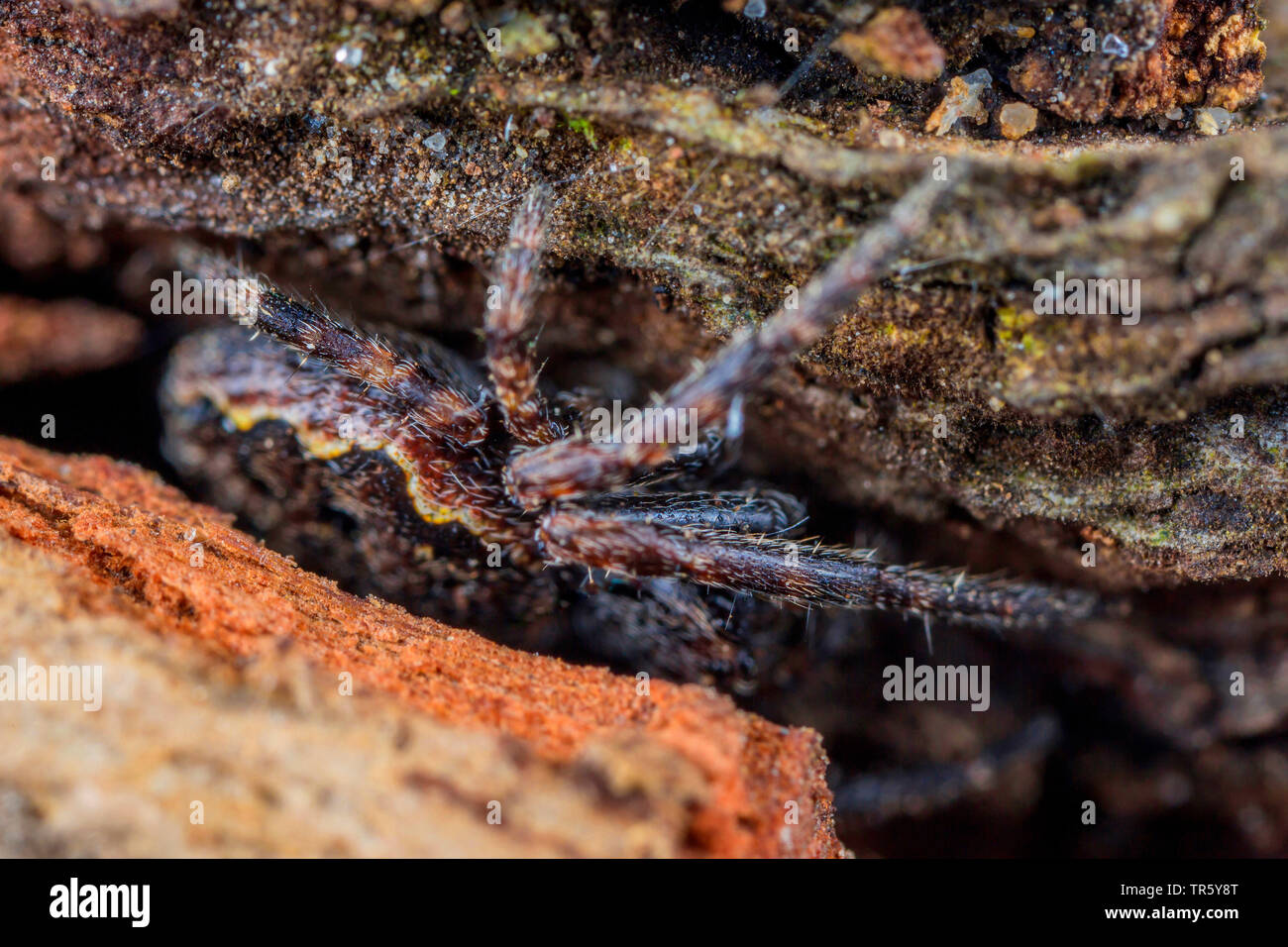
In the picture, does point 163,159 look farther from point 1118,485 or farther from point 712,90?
point 1118,485

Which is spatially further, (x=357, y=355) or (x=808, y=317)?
(x=357, y=355)

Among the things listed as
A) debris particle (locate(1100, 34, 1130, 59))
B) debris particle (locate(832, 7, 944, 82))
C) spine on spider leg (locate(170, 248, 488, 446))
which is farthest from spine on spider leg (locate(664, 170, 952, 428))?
spine on spider leg (locate(170, 248, 488, 446))

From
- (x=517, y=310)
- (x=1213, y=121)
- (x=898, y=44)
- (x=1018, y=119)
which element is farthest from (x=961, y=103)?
(x=517, y=310)

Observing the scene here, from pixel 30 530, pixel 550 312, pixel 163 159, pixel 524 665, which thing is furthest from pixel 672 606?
pixel 163 159

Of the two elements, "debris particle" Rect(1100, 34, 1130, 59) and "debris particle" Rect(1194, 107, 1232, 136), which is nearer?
"debris particle" Rect(1100, 34, 1130, 59)

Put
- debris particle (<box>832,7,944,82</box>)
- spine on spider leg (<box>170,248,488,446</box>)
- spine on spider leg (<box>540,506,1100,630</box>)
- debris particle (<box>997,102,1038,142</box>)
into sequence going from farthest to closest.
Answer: spine on spider leg (<box>170,248,488,446</box>) < spine on spider leg (<box>540,506,1100,630</box>) < debris particle (<box>997,102,1038,142</box>) < debris particle (<box>832,7,944,82</box>)

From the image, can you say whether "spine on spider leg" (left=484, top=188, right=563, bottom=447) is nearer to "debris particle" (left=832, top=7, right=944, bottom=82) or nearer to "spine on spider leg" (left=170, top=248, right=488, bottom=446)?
"spine on spider leg" (left=170, top=248, right=488, bottom=446)

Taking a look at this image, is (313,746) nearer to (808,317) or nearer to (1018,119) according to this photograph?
(808,317)
